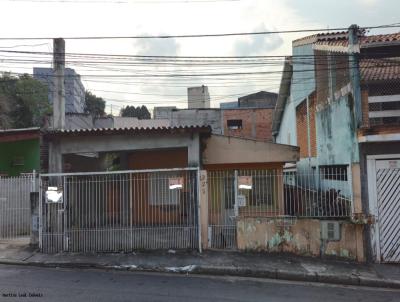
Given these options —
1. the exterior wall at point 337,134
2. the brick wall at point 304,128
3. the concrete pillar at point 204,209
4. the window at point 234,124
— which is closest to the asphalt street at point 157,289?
the concrete pillar at point 204,209

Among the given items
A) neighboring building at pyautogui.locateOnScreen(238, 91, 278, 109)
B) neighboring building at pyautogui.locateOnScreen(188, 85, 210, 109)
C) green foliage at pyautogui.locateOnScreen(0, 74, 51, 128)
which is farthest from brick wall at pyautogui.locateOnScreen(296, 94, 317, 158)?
green foliage at pyautogui.locateOnScreen(0, 74, 51, 128)

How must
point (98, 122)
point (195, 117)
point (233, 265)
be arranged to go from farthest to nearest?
point (195, 117) < point (98, 122) < point (233, 265)

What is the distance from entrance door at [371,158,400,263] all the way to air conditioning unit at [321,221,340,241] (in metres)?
0.94

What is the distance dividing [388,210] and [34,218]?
9146 millimetres

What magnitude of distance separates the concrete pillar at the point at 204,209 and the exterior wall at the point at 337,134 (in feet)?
12.7

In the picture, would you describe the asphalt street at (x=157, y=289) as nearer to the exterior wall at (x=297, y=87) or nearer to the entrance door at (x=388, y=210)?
the entrance door at (x=388, y=210)

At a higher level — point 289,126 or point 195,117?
point 195,117

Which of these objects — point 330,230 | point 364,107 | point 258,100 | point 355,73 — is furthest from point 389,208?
point 258,100

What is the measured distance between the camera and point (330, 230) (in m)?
9.98

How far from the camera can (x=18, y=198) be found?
1270cm

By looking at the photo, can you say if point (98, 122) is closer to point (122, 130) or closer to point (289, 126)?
point (289, 126)

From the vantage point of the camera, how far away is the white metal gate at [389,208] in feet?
32.3

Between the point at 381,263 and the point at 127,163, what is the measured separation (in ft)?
33.2

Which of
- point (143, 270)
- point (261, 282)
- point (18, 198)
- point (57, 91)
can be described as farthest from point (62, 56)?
point (261, 282)
